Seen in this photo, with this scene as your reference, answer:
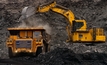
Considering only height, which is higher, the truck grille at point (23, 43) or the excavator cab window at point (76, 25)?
the excavator cab window at point (76, 25)

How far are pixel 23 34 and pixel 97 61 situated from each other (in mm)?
3546

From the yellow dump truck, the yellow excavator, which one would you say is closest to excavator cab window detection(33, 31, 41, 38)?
the yellow dump truck

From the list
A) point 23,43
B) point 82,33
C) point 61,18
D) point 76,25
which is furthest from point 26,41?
point 61,18

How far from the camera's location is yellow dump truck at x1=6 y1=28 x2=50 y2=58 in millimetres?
13039

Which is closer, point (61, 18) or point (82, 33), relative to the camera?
point (82, 33)

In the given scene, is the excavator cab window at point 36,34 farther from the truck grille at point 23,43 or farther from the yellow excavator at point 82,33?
the yellow excavator at point 82,33

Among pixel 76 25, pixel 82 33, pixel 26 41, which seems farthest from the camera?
pixel 76 25

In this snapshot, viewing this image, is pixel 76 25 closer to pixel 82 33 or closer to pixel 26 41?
pixel 82 33

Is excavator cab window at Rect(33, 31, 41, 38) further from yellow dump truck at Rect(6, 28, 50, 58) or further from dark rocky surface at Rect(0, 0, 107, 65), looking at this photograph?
dark rocky surface at Rect(0, 0, 107, 65)

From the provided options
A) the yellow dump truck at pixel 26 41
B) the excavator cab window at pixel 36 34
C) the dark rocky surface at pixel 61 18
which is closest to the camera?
the yellow dump truck at pixel 26 41

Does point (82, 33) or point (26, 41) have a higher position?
point (82, 33)

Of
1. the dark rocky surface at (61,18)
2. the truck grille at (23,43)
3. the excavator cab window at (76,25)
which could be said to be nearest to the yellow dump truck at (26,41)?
the truck grille at (23,43)

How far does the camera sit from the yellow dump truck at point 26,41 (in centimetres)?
1304

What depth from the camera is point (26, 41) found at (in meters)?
13.1
